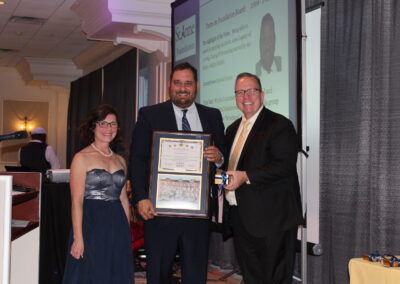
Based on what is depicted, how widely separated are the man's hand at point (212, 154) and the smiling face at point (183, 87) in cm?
29

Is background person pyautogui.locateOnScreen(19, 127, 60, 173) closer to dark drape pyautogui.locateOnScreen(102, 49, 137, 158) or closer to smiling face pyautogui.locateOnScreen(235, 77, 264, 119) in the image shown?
dark drape pyautogui.locateOnScreen(102, 49, 137, 158)

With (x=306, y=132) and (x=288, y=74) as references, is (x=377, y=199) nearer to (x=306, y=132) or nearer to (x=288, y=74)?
(x=306, y=132)

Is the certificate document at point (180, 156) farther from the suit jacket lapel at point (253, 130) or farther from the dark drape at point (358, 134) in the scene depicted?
the dark drape at point (358, 134)

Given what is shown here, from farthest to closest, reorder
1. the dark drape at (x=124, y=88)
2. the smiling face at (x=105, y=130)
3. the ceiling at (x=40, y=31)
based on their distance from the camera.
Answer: the dark drape at (x=124, y=88) → the ceiling at (x=40, y=31) → the smiling face at (x=105, y=130)

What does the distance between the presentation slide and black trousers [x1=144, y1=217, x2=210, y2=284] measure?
1175 mm

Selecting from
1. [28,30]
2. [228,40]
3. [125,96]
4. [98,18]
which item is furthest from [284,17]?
[28,30]

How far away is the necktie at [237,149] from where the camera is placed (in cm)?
313

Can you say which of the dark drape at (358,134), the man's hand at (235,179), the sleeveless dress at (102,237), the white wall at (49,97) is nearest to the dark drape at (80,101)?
the white wall at (49,97)

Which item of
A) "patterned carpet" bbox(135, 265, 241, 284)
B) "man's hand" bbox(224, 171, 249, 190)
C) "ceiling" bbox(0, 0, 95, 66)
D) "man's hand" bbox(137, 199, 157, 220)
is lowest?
"patterned carpet" bbox(135, 265, 241, 284)

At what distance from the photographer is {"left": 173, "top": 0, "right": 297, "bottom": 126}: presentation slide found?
12.7 feet

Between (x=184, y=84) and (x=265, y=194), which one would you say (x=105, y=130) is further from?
(x=265, y=194)

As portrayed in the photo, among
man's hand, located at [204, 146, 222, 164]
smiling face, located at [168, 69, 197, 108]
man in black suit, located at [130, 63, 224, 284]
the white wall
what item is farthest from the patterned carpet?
the white wall

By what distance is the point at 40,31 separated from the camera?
30.8 ft

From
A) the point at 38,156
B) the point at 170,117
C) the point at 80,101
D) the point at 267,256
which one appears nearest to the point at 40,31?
the point at 38,156
